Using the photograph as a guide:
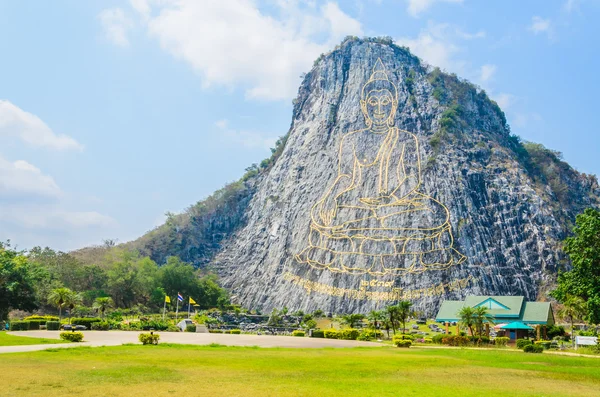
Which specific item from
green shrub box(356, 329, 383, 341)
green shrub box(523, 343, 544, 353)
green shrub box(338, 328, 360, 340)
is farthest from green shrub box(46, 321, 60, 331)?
green shrub box(523, 343, 544, 353)

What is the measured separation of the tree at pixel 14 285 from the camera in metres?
54.3

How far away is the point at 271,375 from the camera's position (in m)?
19.5

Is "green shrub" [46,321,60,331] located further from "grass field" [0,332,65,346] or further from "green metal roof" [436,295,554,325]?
"green metal roof" [436,295,554,325]

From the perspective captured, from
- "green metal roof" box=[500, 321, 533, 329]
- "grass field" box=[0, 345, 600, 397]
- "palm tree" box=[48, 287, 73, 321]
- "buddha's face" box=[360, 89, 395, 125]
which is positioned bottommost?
"grass field" box=[0, 345, 600, 397]

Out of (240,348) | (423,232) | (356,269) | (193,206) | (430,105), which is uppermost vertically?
(430,105)

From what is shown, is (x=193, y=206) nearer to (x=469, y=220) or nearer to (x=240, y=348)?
(x=469, y=220)

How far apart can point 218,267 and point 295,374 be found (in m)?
70.7

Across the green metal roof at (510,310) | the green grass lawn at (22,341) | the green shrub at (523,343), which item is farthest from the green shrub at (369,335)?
the green grass lawn at (22,341)

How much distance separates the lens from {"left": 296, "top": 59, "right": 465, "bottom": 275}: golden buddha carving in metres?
72.4

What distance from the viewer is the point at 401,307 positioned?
169 ft

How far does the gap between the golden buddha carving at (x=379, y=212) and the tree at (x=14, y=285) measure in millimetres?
35169

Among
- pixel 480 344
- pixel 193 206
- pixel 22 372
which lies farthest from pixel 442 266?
pixel 22 372

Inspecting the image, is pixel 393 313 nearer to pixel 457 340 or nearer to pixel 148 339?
pixel 457 340

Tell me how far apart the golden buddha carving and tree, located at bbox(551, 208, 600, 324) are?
119 ft
